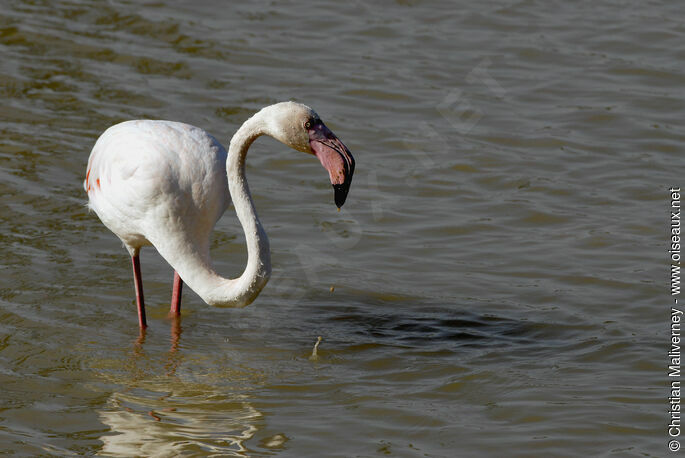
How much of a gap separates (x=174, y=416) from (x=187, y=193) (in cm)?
138

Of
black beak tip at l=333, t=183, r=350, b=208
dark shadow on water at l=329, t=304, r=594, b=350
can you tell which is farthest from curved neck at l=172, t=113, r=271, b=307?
dark shadow on water at l=329, t=304, r=594, b=350

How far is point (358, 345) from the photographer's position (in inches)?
285

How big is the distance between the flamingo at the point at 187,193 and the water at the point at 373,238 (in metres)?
0.70

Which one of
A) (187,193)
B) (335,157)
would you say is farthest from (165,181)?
(335,157)

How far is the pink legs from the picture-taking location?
7391 millimetres

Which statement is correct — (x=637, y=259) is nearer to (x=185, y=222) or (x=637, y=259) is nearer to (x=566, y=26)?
(x=185, y=222)

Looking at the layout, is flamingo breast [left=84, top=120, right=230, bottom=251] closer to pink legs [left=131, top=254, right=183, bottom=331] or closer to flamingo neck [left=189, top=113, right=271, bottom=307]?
flamingo neck [left=189, top=113, right=271, bottom=307]

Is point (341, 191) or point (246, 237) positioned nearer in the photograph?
point (341, 191)

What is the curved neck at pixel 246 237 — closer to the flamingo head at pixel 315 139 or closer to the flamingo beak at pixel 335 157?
the flamingo head at pixel 315 139

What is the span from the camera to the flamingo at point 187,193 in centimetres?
628

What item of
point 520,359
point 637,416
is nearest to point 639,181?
point 520,359

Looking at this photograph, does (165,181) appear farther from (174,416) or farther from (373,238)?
(373,238)

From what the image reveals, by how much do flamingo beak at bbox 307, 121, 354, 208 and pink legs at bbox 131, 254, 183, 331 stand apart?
76.5 inches

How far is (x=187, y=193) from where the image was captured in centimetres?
665
